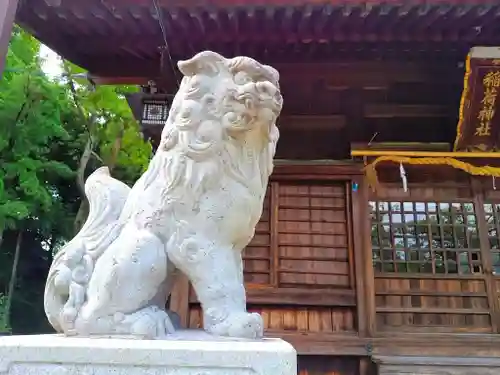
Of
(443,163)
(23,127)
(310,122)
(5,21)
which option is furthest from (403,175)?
(23,127)

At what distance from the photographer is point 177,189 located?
184 cm

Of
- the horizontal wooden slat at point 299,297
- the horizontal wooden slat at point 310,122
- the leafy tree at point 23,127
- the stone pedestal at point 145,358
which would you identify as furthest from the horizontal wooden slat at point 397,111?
the leafy tree at point 23,127

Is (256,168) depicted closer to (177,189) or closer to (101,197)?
(177,189)

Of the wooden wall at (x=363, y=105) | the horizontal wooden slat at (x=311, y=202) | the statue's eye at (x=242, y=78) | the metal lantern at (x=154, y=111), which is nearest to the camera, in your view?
the statue's eye at (x=242, y=78)

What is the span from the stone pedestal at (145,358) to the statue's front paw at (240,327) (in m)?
0.13

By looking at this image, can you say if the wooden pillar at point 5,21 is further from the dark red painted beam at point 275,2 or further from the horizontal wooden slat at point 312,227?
the horizontal wooden slat at point 312,227

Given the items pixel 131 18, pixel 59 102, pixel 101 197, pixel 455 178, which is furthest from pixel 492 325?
pixel 59 102

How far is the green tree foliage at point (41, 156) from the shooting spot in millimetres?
Result: 8344

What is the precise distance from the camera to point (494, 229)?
16.3 feet

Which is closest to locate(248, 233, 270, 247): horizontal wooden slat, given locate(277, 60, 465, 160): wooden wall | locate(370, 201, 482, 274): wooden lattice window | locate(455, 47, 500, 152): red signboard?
locate(277, 60, 465, 160): wooden wall

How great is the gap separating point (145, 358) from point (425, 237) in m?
4.25

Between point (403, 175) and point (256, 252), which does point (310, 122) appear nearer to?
point (403, 175)

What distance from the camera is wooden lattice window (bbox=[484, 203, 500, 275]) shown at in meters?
4.88

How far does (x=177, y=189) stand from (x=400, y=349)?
3.61m
